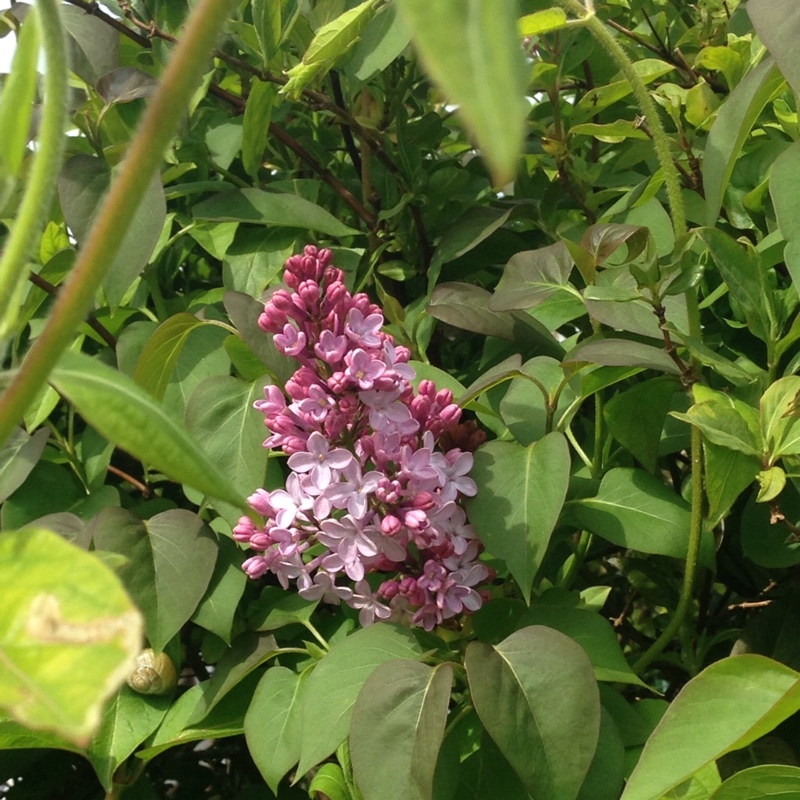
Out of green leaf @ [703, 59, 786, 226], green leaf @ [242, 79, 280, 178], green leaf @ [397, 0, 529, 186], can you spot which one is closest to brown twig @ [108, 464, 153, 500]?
green leaf @ [242, 79, 280, 178]

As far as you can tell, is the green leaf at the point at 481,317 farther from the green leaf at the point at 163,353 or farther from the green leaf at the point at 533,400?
the green leaf at the point at 163,353


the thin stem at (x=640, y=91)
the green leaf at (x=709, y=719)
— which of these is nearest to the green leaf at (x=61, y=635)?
the green leaf at (x=709, y=719)

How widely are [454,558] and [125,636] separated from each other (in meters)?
0.50

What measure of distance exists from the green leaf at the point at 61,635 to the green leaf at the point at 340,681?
16.6 inches

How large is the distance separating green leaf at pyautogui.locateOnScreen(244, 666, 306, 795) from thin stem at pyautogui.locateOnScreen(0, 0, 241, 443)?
1.62 feet

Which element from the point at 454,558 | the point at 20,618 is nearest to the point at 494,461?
the point at 454,558

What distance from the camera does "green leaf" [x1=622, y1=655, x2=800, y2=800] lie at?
1.50 feet

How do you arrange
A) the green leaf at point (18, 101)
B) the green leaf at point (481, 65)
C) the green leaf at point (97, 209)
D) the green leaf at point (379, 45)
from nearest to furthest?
1. the green leaf at point (481, 65)
2. the green leaf at point (18, 101)
3. the green leaf at point (97, 209)
4. the green leaf at point (379, 45)

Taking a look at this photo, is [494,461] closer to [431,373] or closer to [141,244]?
[431,373]

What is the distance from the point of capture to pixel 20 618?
0.62ft

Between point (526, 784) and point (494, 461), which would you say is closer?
point (526, 784)

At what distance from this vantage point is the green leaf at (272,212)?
85 cm

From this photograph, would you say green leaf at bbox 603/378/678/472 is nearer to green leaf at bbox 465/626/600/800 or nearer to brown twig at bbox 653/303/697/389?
brown twig at bbox 653/303/697/389

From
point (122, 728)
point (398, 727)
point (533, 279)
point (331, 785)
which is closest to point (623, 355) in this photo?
point (533, 279)
